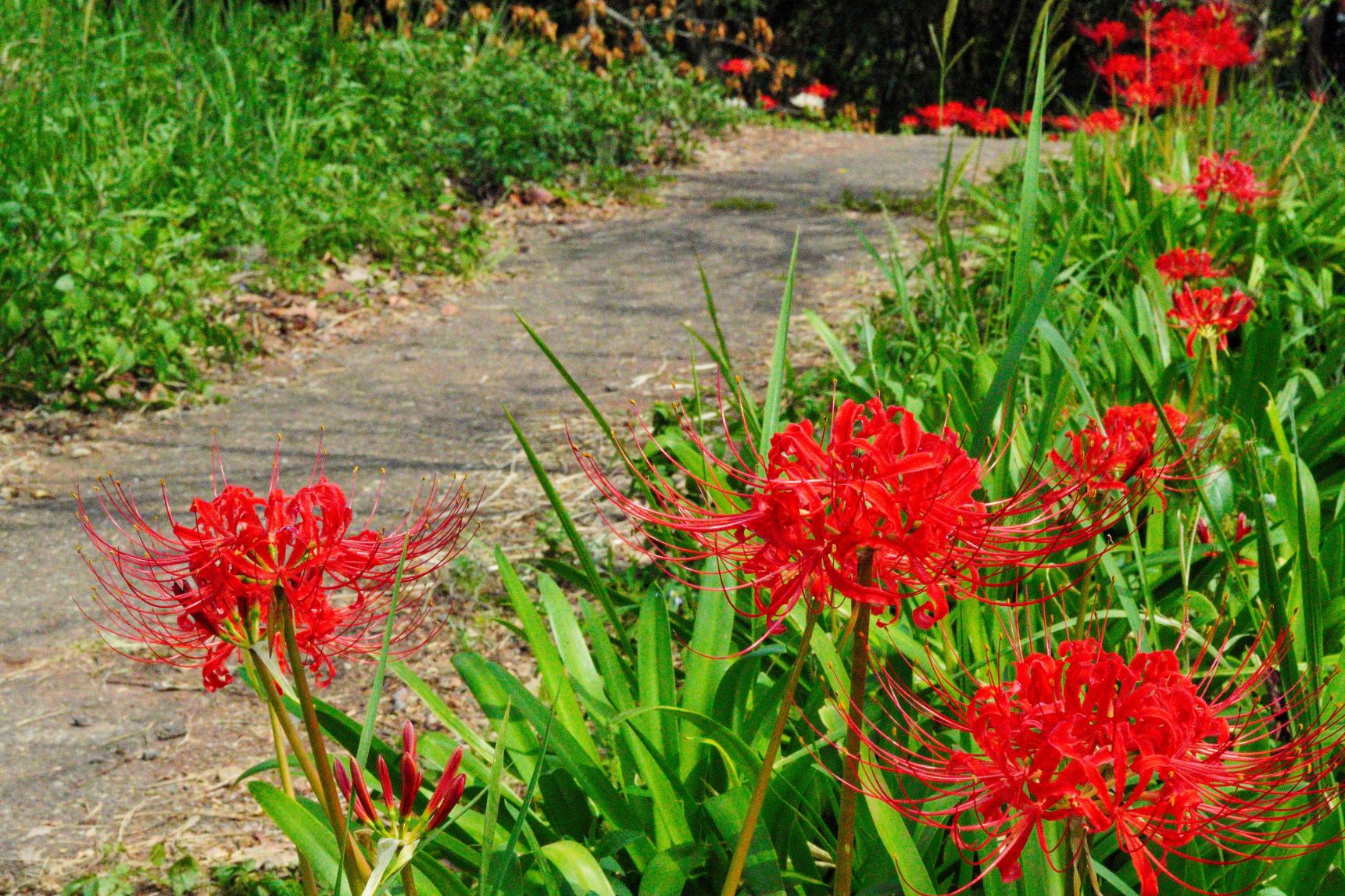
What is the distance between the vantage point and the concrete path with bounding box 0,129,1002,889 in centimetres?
238

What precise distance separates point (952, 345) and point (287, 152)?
385cm

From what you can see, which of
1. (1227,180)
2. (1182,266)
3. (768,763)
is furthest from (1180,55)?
(768,763)

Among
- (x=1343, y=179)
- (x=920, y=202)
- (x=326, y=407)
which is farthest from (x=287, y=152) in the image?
(x=1343, y=179)

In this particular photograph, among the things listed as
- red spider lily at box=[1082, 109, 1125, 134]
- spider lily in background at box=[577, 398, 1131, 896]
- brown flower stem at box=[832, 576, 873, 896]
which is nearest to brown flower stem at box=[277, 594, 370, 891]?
spider lily in background at box=[577, 398, 1131, 896]

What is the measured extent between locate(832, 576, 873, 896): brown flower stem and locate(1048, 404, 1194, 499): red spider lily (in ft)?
1.50

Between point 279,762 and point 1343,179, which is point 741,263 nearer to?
point 1343,179

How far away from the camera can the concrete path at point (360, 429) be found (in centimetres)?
238

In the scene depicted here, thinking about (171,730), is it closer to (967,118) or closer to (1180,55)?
(1180,55)

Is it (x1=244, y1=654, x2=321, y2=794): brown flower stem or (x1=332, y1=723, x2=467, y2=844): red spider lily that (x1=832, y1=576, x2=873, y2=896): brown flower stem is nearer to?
(x1=332, y1=723, x2=467, y2=844): red spider lily

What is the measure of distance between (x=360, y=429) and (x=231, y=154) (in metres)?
2.02

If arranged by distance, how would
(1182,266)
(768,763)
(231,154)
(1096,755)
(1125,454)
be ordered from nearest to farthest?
(1096,755) → (768,763) → (1125,454) → (1182,266) → (231,154)

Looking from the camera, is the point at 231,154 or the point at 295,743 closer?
the point at 295,743

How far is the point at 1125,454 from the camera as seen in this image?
180 cm

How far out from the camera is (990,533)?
1150 millimetres
